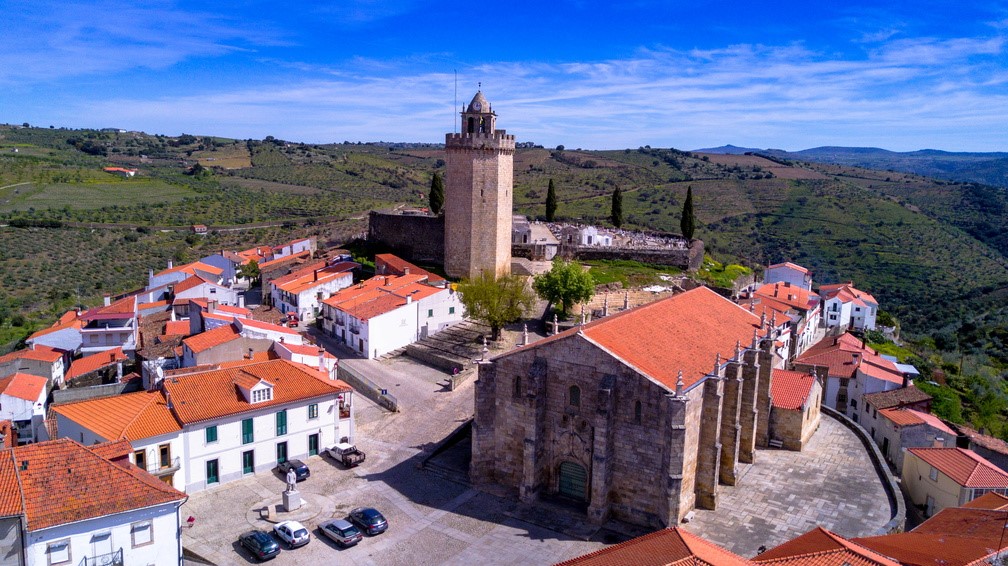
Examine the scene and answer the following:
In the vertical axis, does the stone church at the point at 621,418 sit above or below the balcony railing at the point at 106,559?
above

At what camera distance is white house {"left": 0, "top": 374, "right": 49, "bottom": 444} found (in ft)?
107

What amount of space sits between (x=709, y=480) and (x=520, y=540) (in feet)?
22.9

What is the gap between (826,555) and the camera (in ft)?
53.8

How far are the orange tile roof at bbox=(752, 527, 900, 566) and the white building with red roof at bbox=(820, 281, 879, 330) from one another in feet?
154

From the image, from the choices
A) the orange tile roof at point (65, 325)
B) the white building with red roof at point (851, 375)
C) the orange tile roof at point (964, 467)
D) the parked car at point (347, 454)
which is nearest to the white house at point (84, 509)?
the parked car at point (347, 454)

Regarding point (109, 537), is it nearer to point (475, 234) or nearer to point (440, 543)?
point (440, 543)

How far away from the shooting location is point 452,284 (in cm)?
4750

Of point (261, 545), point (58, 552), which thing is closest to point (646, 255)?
point (261, 545)

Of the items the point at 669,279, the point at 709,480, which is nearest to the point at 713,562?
the point at 709,480

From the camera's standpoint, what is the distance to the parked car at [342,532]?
22016 millimetres

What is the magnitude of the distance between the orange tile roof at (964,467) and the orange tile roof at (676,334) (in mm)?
8282

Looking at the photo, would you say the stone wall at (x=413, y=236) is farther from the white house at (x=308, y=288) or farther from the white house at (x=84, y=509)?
the white house at (x=84, y=509)

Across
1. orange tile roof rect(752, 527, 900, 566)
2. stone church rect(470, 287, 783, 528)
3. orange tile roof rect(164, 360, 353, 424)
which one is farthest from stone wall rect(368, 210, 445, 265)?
orange tile roof rect(752, 527, 900, 566)

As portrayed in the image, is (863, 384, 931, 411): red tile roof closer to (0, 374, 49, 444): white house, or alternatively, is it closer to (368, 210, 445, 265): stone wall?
(368, 210, 445, 265): stone wall
